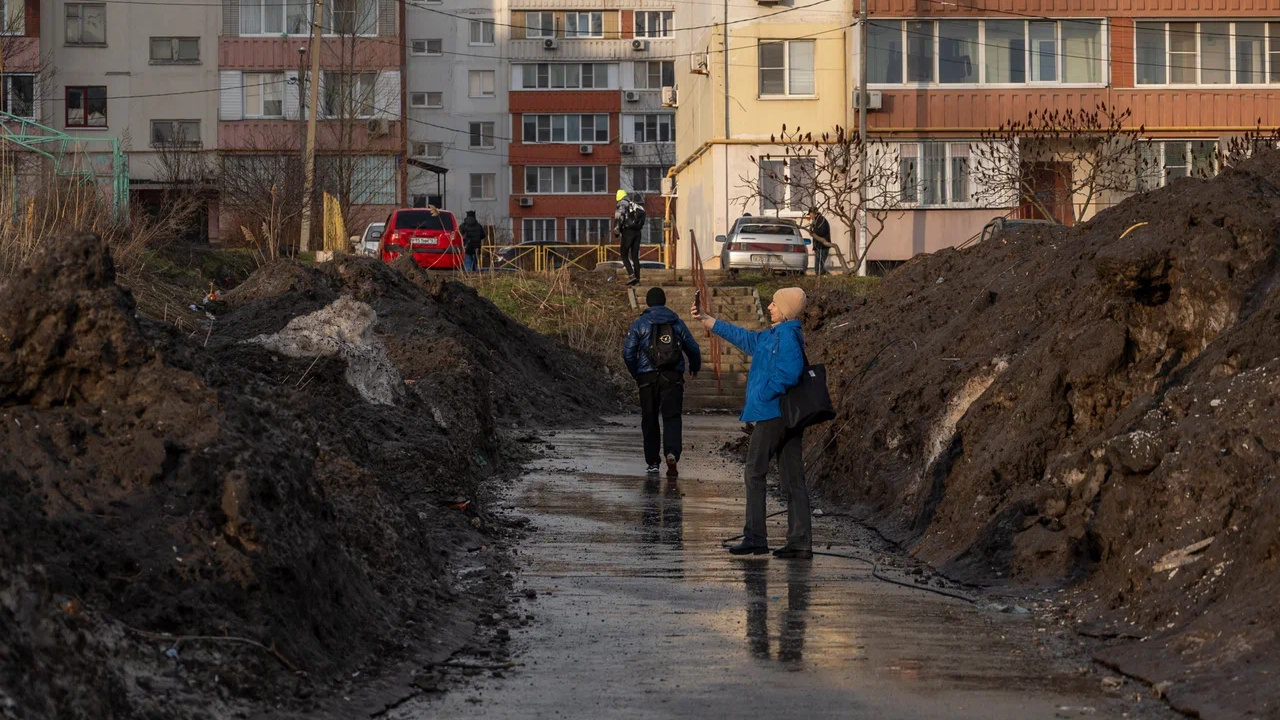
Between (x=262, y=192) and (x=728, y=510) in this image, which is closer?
(x=728, y=510)

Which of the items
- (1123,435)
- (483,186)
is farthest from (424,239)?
(483,186)

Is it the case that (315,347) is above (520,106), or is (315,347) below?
below

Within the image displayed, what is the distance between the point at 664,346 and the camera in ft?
54.1

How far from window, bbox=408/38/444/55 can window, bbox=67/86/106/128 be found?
22067mm

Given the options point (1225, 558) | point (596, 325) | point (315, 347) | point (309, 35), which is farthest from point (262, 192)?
point (1225, 558)

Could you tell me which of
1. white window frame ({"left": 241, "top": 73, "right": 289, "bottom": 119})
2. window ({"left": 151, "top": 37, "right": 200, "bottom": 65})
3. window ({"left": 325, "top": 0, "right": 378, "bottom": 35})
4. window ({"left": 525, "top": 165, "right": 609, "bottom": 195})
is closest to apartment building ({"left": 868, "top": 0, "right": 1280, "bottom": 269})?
window ({"left": 325, "top": 0, "right": 378, "bottom": 35})

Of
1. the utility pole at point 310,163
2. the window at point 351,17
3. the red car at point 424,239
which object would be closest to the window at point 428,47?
the window at point 351,17

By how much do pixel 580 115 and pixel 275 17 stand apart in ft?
77.6

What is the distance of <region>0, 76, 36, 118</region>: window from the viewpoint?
199 ft

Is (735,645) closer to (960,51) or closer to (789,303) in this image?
(789,303)

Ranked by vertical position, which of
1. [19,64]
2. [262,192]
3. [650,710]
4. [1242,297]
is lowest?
[650,710]

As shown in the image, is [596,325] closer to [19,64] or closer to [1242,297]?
[1242,297]

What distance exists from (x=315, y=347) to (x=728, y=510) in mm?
4266

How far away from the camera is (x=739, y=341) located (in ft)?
37.8
